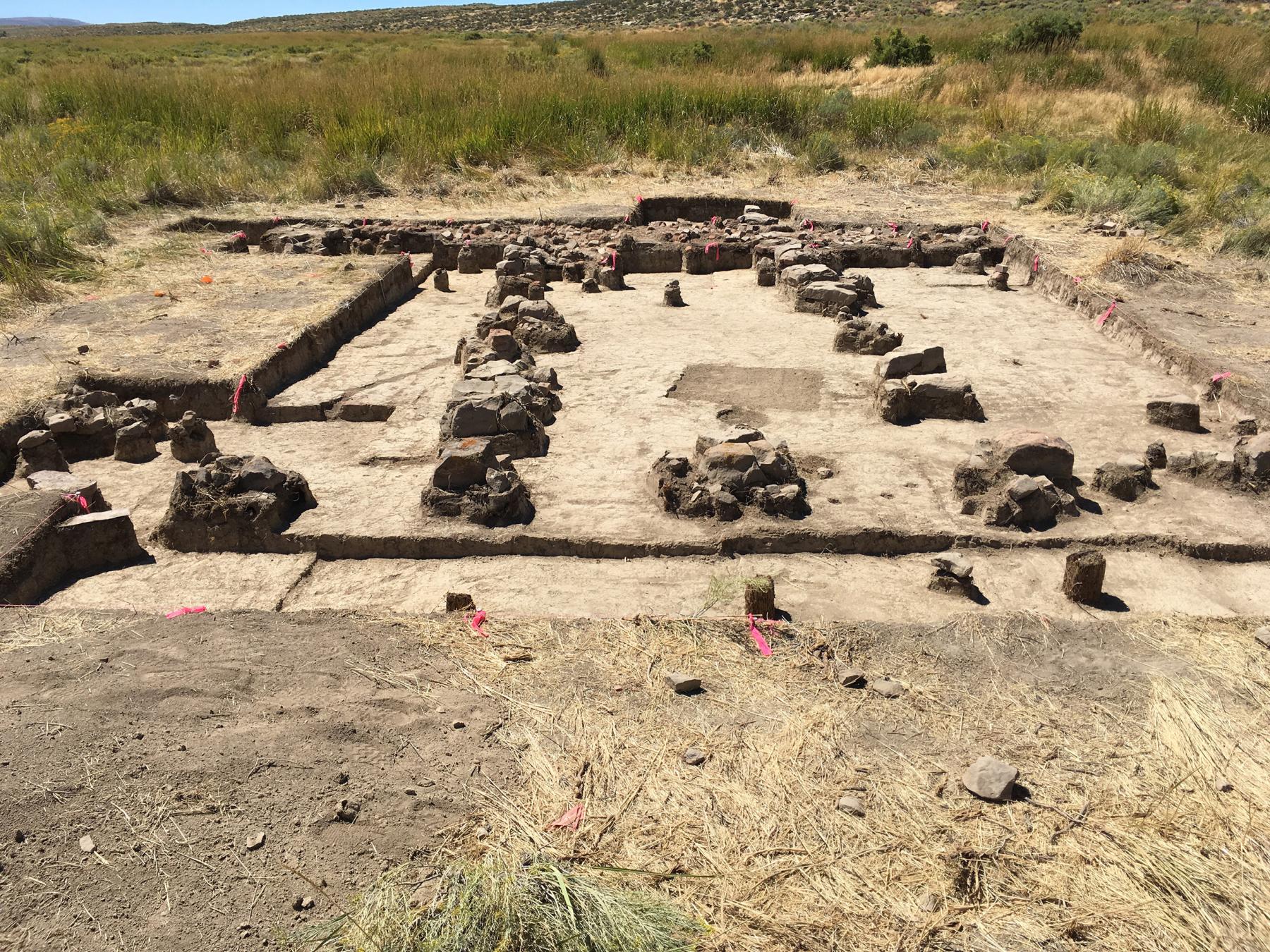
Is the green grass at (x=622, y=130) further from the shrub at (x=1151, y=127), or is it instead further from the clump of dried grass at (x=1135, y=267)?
the clump of dried grass at (x=1135, y=267)

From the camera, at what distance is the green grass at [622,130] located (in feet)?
44.6

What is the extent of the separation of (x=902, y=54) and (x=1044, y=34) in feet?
11.2

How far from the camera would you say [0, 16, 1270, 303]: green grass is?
13602 millimetres

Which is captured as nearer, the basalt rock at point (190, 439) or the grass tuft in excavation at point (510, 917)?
the grass tuft in excavation at point (510, 917)

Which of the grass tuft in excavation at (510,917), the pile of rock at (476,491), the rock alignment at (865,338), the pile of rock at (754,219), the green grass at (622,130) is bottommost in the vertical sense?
the grass tuft in excavation at (510,917)

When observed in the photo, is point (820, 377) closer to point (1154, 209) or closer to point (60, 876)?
point (60, 876)

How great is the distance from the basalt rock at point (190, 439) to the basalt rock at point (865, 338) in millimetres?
5458

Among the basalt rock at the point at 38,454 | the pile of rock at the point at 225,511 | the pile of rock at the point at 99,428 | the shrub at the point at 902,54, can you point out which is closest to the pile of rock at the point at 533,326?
the pile of rock at the point at 99,428

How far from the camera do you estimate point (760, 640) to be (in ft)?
13.9

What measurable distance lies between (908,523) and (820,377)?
274 cm

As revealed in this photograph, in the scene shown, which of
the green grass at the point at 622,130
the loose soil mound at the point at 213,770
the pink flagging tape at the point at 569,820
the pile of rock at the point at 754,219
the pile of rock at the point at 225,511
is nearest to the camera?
the loose soil mound at the point at 213,770

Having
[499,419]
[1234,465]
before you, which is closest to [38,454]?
[499,419]

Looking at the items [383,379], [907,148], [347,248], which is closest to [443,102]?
[347,248]

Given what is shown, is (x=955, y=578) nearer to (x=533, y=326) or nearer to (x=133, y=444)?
(x=533, y=326)
